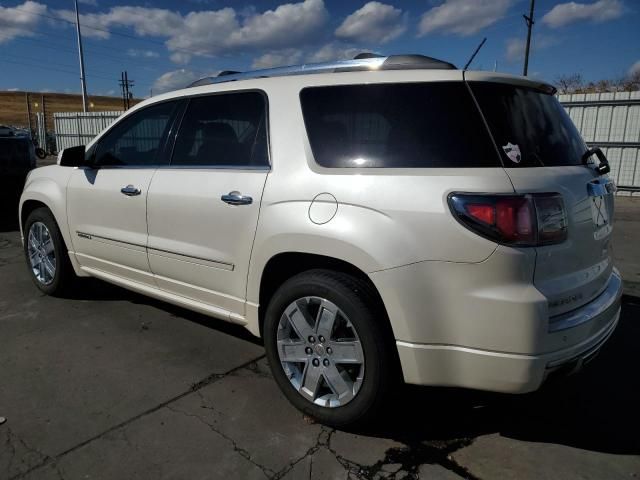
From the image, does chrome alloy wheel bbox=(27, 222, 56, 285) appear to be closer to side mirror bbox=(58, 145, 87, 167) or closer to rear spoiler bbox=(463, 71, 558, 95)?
side mirror bbox=(58, 145, 87, 167)

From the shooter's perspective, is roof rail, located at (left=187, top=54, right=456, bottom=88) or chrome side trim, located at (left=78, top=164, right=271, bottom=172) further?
chrome side trim, located at (left=78, top=164, right=271, bottom=172)

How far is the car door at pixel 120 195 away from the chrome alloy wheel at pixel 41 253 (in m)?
0.50

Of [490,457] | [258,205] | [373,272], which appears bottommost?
[490,457]

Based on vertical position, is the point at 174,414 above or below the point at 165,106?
below

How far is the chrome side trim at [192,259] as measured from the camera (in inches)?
117

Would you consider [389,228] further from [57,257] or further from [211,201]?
[57,257]

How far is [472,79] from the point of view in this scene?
2.30 m

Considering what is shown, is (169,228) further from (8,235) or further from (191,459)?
(8,235)

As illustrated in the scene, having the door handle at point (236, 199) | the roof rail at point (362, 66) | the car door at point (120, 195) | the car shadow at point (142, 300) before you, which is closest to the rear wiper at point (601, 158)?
the roof rail at point (362, 66)

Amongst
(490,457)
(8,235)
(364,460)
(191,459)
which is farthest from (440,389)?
(8,235)

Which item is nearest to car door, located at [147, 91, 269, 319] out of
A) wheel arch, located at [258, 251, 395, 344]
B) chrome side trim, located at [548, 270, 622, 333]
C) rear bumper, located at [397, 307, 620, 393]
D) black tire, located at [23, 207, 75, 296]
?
wheel arch, located at [258, 251, 395, 344]

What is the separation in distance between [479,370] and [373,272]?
0.63 meters

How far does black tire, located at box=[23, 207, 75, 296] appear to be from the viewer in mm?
4363

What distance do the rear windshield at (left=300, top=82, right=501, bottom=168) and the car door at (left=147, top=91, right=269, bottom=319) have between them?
414 mm
